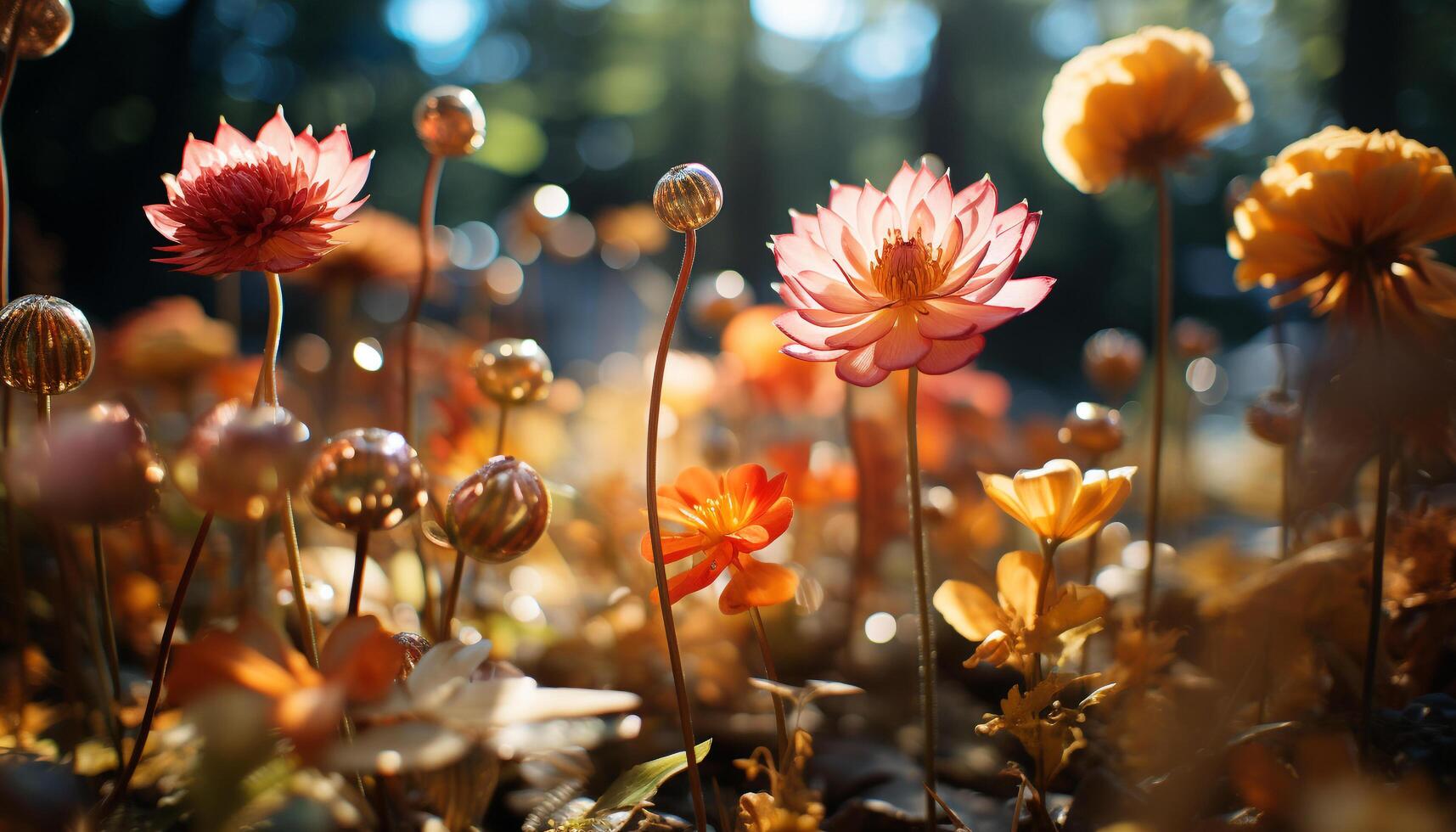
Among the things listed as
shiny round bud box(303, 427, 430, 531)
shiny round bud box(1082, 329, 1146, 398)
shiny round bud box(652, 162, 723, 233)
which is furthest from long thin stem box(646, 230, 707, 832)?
shiny round bud box(1082, 329, 1146, 398)

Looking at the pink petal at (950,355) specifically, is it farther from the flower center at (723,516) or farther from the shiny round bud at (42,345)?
the shiny round bud at (42,345)

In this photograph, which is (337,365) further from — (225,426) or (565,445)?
(225,426)

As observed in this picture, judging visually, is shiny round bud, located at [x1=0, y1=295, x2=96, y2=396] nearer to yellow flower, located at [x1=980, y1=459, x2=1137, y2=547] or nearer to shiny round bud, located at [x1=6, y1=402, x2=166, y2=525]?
shiny round bud, located at [x1=6, y1=402, x2=166, y2=525]

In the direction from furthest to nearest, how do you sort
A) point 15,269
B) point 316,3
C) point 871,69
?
point 871,69 < point 316,3 < point 15,269

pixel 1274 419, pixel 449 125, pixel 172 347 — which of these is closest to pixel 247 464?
pixel 449 125

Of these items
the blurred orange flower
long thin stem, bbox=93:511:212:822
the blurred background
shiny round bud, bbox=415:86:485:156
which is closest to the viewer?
long thin stem, bbox=93:511:212:822

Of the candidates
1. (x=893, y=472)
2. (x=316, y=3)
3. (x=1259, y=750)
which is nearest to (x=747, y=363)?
(x=893, y=472)
